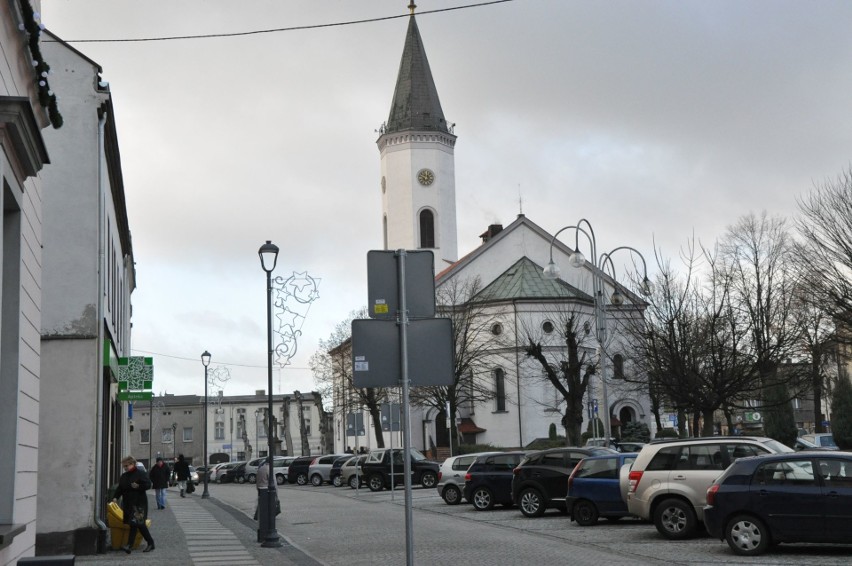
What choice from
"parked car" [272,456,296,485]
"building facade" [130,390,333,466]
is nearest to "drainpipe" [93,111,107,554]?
"parked car" [272,456,296,485]

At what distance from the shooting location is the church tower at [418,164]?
72.4 metres

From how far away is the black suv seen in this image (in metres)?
23.7

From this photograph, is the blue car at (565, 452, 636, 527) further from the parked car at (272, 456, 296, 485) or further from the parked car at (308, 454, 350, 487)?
the parked car at (272, 456, 296, 485)

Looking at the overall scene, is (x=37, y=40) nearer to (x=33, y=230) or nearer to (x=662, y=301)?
(x=33, y=230)

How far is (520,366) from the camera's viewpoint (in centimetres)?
6425

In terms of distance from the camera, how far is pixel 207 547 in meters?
19.3

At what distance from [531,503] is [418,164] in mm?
50368

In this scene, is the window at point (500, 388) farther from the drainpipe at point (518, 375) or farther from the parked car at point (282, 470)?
the parked car at point (282, 470)

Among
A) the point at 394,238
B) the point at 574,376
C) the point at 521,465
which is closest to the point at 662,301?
the point at 574,376

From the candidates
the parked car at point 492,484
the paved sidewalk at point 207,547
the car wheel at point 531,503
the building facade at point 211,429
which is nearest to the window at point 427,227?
the building facade at point 211,429

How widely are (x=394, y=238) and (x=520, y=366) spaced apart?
14692 mm

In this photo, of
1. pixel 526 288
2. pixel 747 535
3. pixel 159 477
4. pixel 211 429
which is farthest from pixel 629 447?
pixel 211 429

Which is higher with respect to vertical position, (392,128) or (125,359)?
(392,128)

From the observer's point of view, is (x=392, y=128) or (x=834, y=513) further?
(x=392, y=128)
